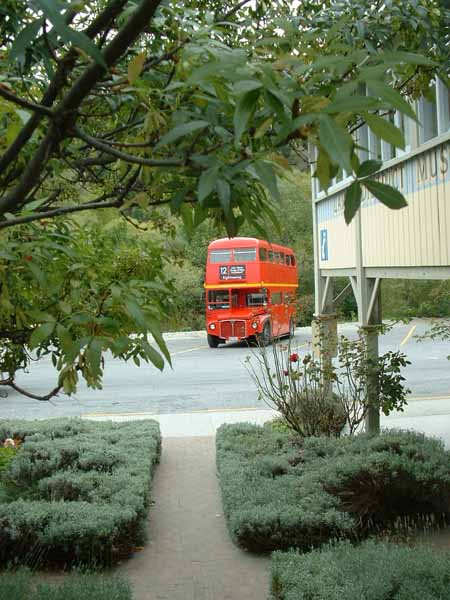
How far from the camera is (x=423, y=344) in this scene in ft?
86.9

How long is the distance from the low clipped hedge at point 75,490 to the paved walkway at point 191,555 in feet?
0.88

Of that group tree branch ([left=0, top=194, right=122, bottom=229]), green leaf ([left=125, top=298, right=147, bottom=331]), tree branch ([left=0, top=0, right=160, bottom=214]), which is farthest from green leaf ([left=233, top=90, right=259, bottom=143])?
tree branch ([left=0, top=194, right=122, bottom=229])

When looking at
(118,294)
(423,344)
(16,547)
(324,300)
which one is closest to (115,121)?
(118,294)

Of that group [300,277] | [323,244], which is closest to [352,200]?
[323,244]

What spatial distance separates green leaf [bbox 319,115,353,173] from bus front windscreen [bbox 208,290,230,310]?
2635 centimetres

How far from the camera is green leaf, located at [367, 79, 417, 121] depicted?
1.37 m

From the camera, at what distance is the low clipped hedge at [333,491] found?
648 centimetres

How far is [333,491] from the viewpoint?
7.17 metres

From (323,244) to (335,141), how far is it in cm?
1135

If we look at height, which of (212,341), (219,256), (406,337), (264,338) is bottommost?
(406,337)

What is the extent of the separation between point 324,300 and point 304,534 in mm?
7098

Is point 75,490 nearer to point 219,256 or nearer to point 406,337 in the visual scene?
point 219,256

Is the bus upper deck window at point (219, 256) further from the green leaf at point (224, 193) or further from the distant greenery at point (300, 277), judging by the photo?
the green leaf at point (224, 193)

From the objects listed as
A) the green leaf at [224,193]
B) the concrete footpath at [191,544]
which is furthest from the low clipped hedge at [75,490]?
the green leaf at [224,193]
